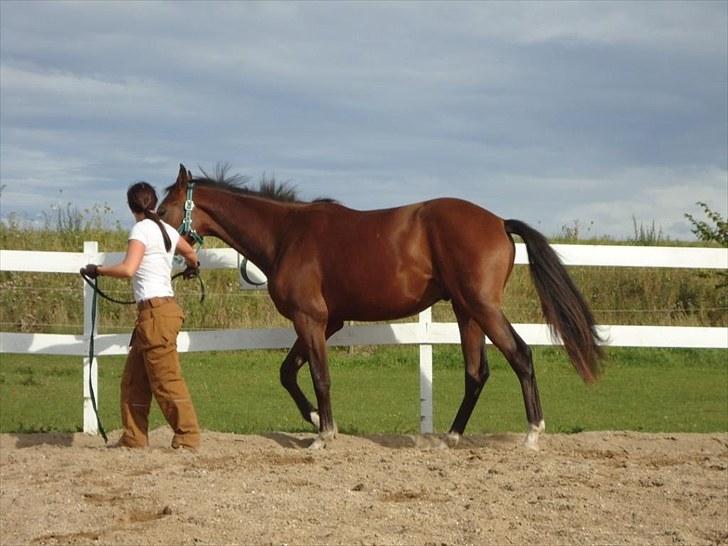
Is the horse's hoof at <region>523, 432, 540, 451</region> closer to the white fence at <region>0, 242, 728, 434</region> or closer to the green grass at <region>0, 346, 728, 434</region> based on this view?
the white fence at <region>0, 242, 728, 434</region>

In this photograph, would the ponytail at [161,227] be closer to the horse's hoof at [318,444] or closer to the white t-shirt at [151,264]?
the white t-shirt at [151,264]

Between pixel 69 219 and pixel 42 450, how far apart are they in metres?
13.0

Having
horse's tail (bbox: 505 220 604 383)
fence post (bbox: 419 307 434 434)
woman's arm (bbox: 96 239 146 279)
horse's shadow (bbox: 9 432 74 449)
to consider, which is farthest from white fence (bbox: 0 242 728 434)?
woman's arm (bbox: 96 239 146 279)

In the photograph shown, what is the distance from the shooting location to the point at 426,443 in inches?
325

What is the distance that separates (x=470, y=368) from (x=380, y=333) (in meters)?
1.01

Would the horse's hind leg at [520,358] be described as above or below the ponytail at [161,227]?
below

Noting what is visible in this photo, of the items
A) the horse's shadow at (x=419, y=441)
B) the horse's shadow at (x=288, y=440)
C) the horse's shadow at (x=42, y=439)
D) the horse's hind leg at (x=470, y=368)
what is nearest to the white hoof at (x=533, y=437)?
the horse's shadow at (x=419, y=441)

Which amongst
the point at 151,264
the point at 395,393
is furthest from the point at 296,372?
the point at 395,393

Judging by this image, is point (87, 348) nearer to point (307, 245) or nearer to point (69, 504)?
point (307, 245)

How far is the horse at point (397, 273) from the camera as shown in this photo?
25.3ft

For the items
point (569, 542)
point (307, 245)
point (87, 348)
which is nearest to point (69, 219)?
point (87, 348)

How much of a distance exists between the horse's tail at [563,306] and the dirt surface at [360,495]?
680mm

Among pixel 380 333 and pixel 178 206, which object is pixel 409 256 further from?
pixel 178 206

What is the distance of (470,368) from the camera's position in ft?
26.6
